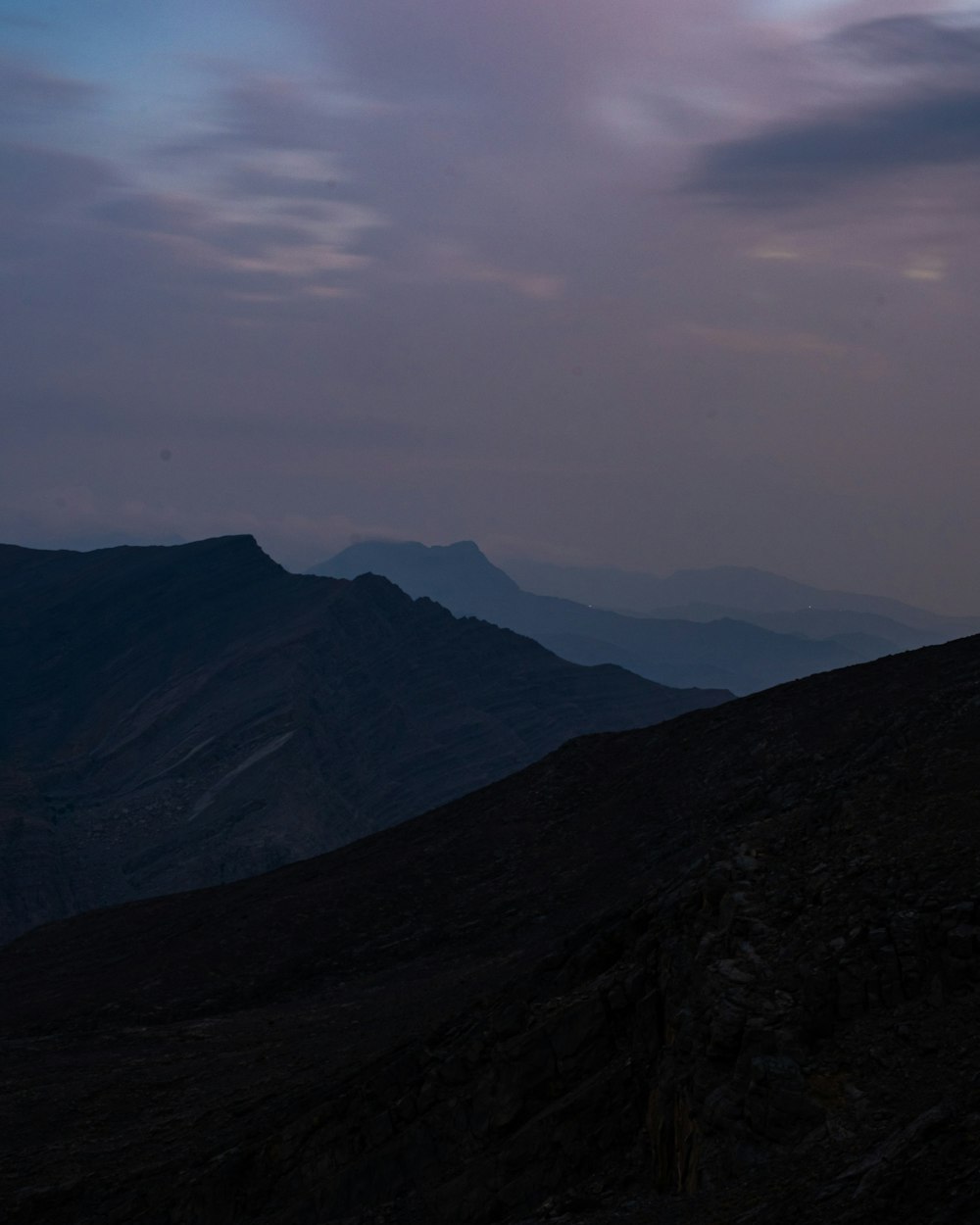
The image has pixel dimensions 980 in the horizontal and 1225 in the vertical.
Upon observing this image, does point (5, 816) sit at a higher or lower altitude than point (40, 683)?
lower

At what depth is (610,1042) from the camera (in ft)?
67.7

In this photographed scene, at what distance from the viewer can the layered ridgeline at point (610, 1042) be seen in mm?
15508

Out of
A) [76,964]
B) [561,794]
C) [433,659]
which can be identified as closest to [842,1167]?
[561,794]

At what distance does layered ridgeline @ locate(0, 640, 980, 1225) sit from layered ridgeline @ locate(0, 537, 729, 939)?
63615 mm

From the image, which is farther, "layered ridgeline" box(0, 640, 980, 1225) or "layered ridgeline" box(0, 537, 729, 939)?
"layered ridgeline" box(0, 537, 729, 939)

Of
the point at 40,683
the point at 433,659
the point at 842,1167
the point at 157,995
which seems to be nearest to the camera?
the point at 842,1167

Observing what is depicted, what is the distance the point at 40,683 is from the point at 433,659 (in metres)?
45.5

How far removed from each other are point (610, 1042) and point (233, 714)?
347 feet

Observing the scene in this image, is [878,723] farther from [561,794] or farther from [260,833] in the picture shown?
[260,833]

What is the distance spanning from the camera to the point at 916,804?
21.3 m

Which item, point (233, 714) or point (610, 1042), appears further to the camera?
point (233, 714)

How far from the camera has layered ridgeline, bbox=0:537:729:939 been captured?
354 feet

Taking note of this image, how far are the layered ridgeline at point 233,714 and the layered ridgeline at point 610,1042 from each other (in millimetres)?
63615

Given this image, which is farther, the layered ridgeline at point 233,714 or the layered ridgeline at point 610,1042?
the layered ridgeline at point 233,714
